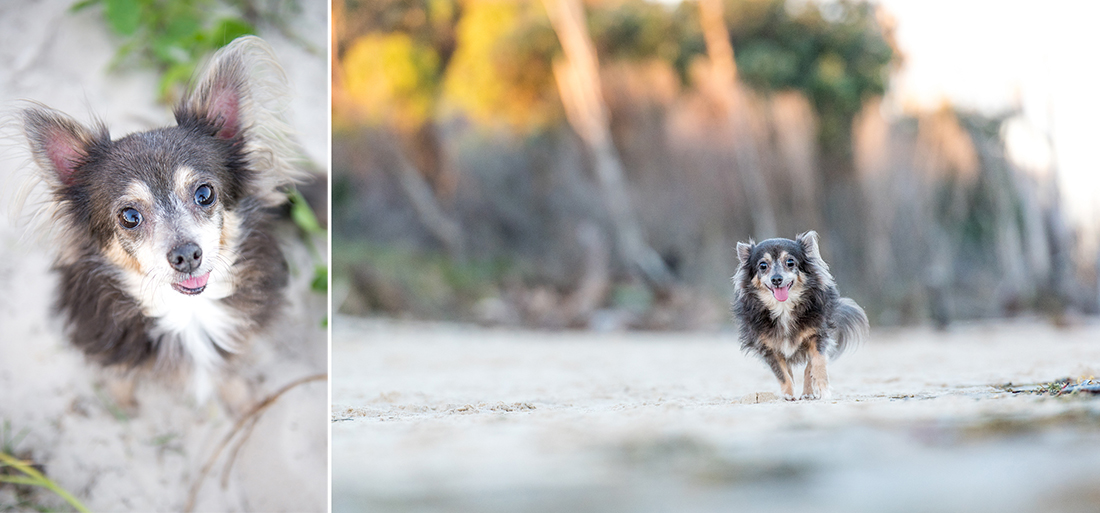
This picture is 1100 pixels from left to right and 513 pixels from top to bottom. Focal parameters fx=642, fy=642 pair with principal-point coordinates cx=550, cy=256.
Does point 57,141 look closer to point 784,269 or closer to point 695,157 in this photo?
point 784,269

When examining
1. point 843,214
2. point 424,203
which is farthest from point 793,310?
point 424,203

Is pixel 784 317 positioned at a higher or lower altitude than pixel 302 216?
lower

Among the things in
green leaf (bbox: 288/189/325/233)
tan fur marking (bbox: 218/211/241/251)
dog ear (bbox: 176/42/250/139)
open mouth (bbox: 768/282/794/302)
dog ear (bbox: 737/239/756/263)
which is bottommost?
open mouth (bbox: 768/282/794/302)

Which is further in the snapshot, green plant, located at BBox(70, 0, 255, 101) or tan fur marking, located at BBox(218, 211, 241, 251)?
green plant, located at BBox(70, 0, 255, 101)

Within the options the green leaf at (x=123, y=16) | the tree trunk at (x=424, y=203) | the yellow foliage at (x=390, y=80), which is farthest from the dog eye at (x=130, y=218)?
the yellow foliage at (x=390, y=80)

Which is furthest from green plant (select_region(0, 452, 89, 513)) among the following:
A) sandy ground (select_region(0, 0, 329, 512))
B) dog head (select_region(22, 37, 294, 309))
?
dog head (select_region(22, 37, 294, 309))

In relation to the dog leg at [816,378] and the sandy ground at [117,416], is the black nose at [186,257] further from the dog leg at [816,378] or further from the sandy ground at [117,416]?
the dog leg at [816,378]

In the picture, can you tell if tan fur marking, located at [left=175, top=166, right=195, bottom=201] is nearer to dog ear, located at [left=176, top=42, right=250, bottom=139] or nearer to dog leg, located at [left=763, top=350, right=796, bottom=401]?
dog ear, located at [left=176, top=42, right=250, bottom=139]
